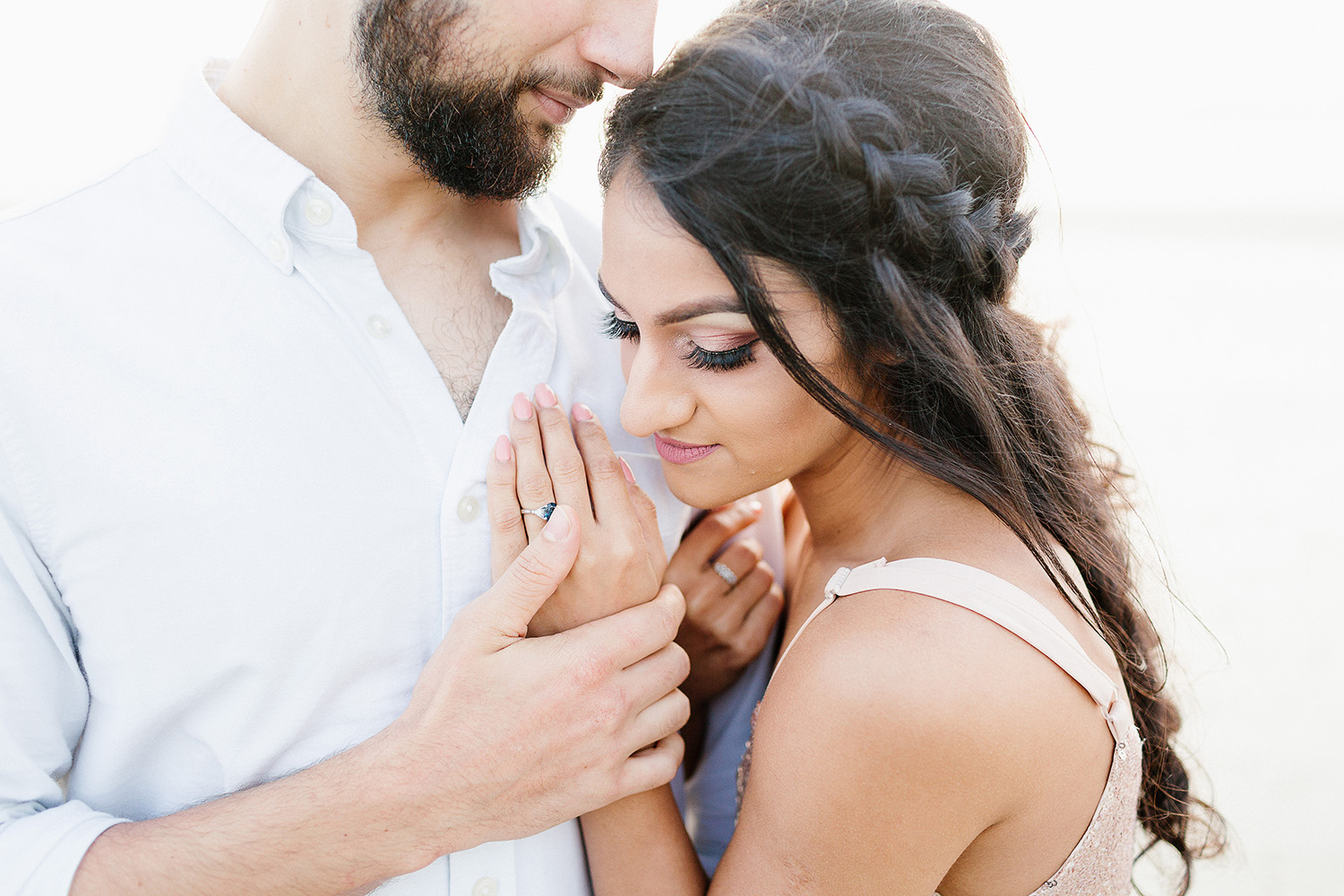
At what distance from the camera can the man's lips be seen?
5.40 feet

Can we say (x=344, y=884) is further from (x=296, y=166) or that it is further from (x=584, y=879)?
(x=296, y=166)

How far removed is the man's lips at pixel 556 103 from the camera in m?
1.65

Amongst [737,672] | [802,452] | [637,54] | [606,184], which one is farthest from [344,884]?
[637,54]

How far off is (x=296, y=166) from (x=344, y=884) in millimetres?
1048

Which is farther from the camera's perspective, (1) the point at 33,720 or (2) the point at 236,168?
(2) the point at 236,168

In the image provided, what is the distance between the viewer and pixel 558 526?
1391mm

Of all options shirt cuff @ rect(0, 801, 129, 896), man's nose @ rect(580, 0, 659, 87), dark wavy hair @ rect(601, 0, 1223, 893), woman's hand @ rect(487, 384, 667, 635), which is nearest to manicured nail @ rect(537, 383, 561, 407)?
woman's hand @ rect(487, 384, 667, 635)

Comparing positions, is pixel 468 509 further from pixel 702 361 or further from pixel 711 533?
pixel 711 533

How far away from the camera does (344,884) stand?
129 centimetres

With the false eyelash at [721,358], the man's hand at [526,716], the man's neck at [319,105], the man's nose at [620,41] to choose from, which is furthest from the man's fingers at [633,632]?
the man's nose at [620,41]

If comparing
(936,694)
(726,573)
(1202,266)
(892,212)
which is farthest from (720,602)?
(1202,266)

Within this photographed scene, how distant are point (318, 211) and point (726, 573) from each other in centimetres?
98

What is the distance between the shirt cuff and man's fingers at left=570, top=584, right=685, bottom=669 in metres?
0.67

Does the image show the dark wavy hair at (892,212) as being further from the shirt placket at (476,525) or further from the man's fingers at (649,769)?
the man's fingers at (649,769)
